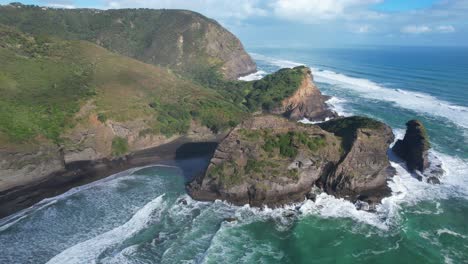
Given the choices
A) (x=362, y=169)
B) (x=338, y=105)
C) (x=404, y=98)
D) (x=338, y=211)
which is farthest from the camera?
(x=404, y=98)

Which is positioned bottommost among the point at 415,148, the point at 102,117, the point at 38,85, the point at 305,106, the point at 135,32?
the point at 415,148

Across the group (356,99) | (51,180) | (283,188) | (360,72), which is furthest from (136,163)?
(360,72)

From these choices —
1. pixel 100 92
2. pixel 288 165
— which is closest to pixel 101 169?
pixel 100 92

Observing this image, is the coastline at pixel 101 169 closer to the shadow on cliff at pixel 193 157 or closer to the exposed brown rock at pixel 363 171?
the shadow on cliff at pixel 193 157

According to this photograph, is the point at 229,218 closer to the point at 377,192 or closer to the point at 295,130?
the point at 295,130

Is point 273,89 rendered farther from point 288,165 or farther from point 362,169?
point 288,165

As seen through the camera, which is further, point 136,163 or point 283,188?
point 136,163
